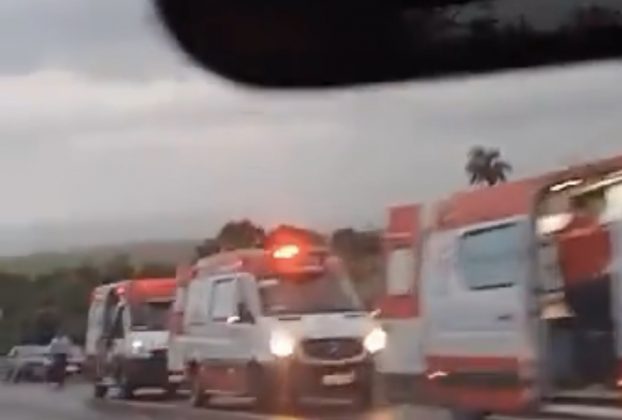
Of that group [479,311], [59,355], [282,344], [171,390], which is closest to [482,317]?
[479,311]

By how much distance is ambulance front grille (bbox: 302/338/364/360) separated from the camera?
12.4ft

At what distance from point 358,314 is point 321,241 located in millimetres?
400

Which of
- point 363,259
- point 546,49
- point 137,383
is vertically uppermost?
point 546,49

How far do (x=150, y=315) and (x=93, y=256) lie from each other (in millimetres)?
571

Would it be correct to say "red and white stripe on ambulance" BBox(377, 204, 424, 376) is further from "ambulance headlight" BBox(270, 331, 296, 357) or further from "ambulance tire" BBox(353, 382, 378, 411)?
"ambulance headlight" BBox(270, 331, 296, 357)

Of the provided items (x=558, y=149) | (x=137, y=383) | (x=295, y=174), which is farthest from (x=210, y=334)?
(x=558, y=149)

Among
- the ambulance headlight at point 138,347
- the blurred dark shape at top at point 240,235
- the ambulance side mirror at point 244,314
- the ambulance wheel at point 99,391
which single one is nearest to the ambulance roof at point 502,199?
the blurred dark shape at top at point 240,235

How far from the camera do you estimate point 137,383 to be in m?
3.71

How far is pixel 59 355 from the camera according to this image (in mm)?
3648

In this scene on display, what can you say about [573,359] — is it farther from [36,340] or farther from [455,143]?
[36,340]

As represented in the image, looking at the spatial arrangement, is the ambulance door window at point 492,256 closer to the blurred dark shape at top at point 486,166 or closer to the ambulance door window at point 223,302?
the blurred dark shape at top at point 486,166

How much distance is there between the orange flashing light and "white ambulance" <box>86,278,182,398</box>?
0.77 ft

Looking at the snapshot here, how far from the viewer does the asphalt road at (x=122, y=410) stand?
3516 millimetres

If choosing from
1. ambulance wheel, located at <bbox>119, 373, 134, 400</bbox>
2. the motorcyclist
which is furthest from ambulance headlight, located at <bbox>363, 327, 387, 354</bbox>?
the motorcyclist
